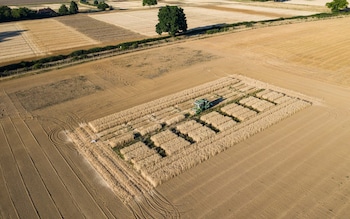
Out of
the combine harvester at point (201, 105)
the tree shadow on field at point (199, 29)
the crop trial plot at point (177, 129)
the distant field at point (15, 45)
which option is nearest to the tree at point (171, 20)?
the tree shadow on field at point (199, 29)

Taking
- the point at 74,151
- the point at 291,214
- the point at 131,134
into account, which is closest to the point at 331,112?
the point at 291,214

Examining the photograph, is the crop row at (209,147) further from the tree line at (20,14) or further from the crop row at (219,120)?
the tree line at (20,14)

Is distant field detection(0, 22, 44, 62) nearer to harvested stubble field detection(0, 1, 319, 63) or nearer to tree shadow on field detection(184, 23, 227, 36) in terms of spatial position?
harvested stubble field detection(0, 1, 319, 63)

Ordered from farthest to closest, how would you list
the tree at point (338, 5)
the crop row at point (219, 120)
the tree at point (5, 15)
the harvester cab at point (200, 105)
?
the tree at point (5, 15) < the tree at point (338, 5) < the harvester cab at point (200, 105) < the crop row at point (219, 120)

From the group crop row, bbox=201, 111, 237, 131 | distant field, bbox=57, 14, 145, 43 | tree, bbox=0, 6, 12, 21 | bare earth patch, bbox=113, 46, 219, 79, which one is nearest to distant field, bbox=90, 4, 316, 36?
distant field, bbox=57, 14, 145, 43

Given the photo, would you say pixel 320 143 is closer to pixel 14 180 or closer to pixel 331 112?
pixel 331 112

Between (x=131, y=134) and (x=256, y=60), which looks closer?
(x=131, y=134)
